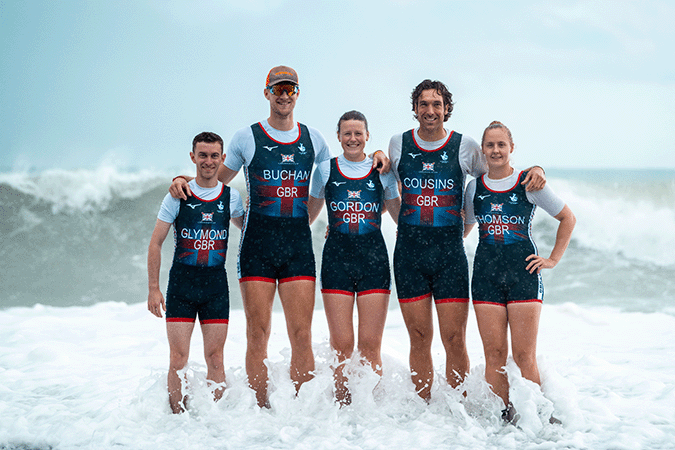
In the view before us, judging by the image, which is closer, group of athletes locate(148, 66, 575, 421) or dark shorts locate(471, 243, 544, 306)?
dark shorts locate(471, 243, 544, 306)

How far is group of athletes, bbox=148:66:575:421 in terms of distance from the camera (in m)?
3.94

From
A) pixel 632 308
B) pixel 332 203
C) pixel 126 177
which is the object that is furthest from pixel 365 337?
pixel 126 177

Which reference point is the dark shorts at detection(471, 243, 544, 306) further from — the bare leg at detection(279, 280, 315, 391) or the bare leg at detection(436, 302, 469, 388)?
the bare leg at detection(279, 280, 315, 391)

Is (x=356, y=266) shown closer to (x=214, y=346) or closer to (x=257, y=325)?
(x=257, y=325)

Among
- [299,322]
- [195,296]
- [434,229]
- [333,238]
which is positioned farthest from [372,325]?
[195,296]

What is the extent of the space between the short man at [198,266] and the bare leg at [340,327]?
0.78 meters

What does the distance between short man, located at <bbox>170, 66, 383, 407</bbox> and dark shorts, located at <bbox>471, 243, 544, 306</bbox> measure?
1.13m

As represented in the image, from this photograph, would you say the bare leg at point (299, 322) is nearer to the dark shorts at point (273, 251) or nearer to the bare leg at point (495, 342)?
the dark shorts at point (273, 251)

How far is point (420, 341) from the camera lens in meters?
4.03

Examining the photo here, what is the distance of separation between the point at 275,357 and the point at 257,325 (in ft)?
10.4

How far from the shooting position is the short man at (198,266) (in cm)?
392

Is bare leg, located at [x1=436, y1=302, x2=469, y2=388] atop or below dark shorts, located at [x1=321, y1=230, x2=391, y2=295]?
below

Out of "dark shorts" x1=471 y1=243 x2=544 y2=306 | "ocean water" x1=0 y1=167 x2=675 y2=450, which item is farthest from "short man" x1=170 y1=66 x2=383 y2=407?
"dark shorts" x1=471 y1=243 x2=544 y2=306

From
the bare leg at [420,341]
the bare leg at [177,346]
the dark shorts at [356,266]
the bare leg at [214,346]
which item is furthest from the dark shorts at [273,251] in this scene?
the bare leg at [420,341]
